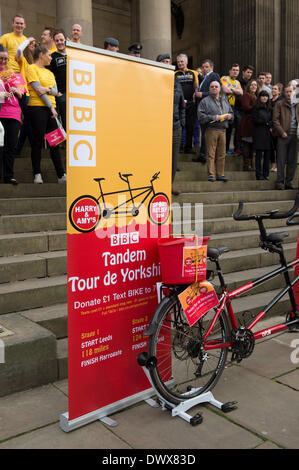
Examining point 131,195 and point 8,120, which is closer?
point 131,195

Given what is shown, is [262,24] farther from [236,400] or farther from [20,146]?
[236,400]

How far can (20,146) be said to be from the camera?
7.14 metres

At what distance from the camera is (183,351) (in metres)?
3.24

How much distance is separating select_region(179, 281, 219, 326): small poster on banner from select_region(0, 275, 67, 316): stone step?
1.67 m

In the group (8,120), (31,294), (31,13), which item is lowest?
(31,294)

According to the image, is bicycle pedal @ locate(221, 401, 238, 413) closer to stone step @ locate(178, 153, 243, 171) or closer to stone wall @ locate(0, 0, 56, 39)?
stone step @ locate(178, 153, 243, 171)

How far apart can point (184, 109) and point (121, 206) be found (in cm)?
484

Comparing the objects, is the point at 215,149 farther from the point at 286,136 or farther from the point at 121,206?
the point at 121,206

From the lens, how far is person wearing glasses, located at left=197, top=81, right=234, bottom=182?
26.5 feet

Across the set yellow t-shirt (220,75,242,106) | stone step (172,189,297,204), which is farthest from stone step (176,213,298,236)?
yellow t-shirt (220,75,242,106)

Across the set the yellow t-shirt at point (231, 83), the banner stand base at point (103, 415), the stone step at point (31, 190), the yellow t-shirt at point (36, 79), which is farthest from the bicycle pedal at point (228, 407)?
the yellow t-shirt at point (231, 83)

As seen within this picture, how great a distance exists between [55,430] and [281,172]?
7.29m

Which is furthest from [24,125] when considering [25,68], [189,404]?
[189,404]

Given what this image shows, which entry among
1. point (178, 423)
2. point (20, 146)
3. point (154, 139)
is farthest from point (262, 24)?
point (178, 423)
